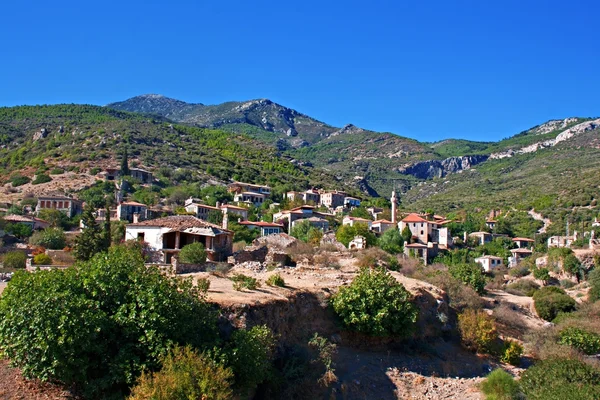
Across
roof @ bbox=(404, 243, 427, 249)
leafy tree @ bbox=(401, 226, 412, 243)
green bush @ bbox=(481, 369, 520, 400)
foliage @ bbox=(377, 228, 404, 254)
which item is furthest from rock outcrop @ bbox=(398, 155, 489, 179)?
green bush @ bbox=(481, 369, 520, 400)

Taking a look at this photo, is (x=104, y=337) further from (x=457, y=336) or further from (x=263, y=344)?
(x=457, y=336)

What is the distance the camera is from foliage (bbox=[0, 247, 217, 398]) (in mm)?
12875

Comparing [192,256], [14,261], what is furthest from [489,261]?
[14,261]

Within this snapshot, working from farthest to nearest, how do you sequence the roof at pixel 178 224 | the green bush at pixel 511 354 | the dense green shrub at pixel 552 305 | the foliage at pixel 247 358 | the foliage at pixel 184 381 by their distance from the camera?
the dense green shrub at pixel 552 305
the roof at pixel 178 224
the green bush at pixel 511 354
the foliage at pixel 247 358
the foliage at pixel 184 381

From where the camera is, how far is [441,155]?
16038cm

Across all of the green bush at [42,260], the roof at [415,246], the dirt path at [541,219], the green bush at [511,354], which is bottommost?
the green bush at [511,354]

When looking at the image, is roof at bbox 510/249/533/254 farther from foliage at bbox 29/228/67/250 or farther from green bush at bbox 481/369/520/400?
foliage at bbox 29/228/67/250

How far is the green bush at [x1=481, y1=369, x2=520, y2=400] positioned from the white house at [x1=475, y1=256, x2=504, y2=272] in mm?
39269

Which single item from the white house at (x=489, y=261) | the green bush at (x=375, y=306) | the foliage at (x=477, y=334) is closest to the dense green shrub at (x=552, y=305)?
the foliage at (x=477, y=334)

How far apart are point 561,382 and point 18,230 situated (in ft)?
135

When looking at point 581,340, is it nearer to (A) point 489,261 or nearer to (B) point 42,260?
(B) point 42,260

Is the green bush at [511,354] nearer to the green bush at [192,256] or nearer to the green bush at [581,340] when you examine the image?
the green bush at [581,340]

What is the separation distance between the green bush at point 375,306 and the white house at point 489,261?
37.7m

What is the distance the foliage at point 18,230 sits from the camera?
150 ft
